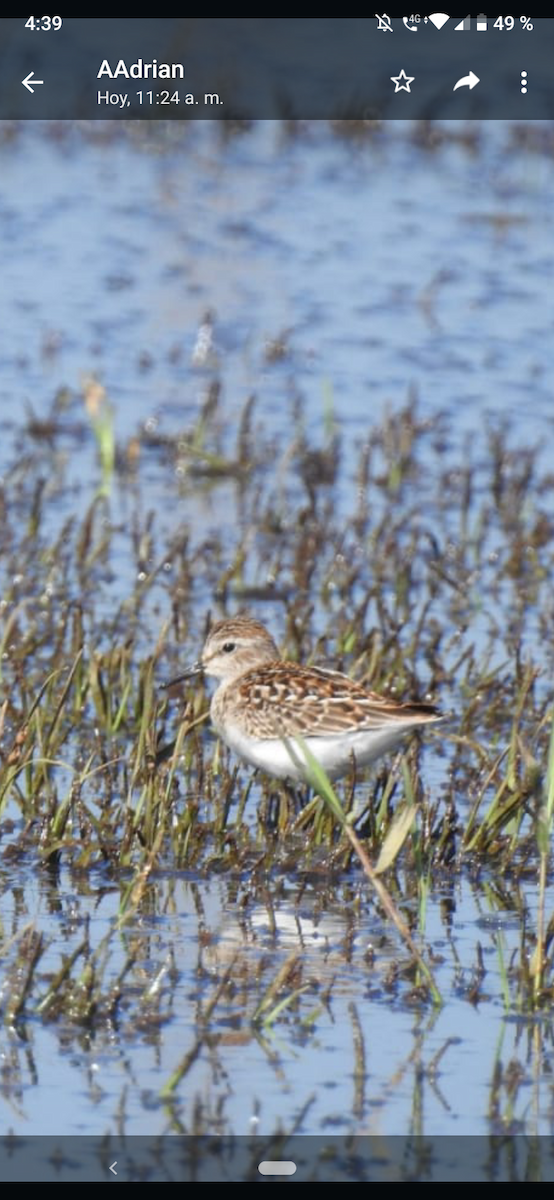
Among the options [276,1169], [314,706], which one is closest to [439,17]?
[314,706]

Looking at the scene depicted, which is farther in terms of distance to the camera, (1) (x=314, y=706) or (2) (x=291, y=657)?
(2) (x=291, y=657)

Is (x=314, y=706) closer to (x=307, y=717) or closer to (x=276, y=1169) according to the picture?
(x=307, y=717)

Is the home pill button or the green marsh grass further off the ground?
the green marsh grass

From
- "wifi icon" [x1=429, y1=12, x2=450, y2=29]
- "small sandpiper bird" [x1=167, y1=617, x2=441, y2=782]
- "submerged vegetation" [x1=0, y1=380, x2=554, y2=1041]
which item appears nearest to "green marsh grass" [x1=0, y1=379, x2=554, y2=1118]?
"submerged vegetation" [x1=0, y1=380, x2=554, y2=1041]

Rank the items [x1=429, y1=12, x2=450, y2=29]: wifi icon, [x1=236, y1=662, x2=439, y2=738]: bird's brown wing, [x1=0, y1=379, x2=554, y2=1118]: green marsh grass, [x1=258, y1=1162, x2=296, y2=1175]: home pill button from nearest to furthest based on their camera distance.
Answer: [x1=258, y1=1162, x2=296, y2=1175]: home pill button → [x1=0, y1=379, x2=554, y2=1118]: green marsh grass → [x1=236, y1=662, x2=439, y2=738]: bird's brown wing → [x1=429, y1=12, x2=450, y2=29]: wifi icon

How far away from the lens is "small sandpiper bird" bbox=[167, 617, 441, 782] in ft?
25.1

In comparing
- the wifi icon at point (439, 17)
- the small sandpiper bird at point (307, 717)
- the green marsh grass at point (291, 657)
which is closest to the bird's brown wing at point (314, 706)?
the small sandpiper bird at point (307, 717)

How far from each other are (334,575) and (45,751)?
334 centimetres

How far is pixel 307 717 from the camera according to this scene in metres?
7.86

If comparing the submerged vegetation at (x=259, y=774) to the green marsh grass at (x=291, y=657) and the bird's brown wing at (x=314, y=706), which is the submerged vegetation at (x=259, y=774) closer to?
the green marsh grass at (x=291, y=657)

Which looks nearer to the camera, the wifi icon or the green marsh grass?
the green marsh grass

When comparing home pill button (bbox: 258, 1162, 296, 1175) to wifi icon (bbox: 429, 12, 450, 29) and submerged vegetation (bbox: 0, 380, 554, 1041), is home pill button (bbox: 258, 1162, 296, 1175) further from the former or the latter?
wifi icon (bbox: 429, 12, 450, 29)

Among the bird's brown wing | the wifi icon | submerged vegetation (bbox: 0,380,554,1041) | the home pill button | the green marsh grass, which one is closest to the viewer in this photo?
the home pill button

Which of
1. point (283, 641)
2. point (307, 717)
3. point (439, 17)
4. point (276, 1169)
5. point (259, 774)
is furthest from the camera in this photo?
point (283, 641)
